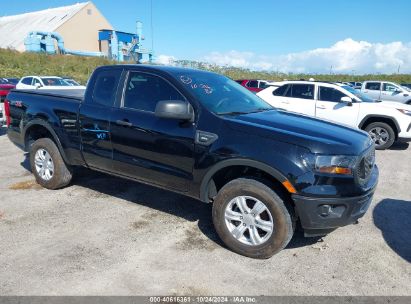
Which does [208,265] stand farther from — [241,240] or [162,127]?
[162,127]

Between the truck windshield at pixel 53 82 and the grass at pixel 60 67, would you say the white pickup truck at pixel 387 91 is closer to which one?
the grass at pixel 60 67

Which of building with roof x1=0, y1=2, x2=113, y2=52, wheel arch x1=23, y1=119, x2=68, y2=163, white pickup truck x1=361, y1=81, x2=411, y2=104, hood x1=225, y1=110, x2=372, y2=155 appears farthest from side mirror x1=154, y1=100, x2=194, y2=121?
building with roof x1=0, y1=2, x2=113, y2=52

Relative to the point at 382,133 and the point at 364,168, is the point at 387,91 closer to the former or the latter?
the point at 382,133

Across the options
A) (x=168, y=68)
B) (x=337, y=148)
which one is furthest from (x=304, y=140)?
(x=168, y=68)

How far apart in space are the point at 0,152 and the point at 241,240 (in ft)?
21.3

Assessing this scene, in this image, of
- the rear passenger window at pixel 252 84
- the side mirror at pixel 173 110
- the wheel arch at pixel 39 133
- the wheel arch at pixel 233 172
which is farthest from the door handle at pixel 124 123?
the rear passenger window at pixel 252 84

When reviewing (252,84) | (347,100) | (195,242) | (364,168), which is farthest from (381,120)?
(252,84)

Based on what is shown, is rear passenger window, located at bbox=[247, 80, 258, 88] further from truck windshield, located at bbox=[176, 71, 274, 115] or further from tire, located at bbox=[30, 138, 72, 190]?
tire, located at bbox=[30, 138, 72, 190]

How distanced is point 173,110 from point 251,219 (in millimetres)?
1344

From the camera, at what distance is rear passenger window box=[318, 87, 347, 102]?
9570mm

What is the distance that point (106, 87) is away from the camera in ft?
15.0

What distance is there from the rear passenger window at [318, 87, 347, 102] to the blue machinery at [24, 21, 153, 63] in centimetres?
3712

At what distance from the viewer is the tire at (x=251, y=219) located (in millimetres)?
3400

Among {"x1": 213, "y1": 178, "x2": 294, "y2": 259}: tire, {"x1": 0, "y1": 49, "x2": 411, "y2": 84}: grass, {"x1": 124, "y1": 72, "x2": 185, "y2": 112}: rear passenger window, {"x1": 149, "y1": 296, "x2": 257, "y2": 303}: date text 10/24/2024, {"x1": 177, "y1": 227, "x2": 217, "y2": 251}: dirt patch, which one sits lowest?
{"x1": 149, "y1": 296, "x2": 257, "y2": 303}: date text 10/24/2024
